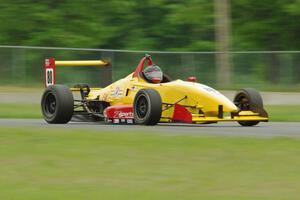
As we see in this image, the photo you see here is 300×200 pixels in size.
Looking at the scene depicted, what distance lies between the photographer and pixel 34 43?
4028cm

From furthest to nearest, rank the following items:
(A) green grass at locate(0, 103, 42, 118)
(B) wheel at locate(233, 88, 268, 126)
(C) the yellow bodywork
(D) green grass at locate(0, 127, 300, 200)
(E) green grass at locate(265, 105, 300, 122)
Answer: (A) green grass at locate(0, 103, 42, 118) < (E) green grass at locate(265, 105, 300, 122) < (B) wheel at locate(233, 88, 268, 126) < (C) the yellow bodywork < (D) green grass at locate(0, 127, 300, 200)

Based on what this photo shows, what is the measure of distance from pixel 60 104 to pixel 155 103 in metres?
2.39

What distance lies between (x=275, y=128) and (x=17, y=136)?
5.18 m

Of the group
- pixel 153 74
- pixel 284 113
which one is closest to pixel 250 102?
pixel 153 74

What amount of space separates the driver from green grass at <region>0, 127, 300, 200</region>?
366 centimetres

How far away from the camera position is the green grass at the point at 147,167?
8.66m

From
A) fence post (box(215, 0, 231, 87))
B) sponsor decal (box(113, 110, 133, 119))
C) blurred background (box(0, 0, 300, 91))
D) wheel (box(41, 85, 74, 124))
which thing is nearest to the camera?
sponsor decal (box(113, 110, 133, 119))

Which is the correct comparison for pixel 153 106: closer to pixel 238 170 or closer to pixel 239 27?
pixel 238 170

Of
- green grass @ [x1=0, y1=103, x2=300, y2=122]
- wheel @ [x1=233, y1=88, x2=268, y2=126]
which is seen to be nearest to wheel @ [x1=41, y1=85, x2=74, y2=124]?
wheel @ [x1=233, y1=88, x2=268, y2=126]

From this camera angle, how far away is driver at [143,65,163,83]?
17.4 metres

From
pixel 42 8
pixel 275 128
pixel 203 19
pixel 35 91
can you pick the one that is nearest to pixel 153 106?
pixel 275 128

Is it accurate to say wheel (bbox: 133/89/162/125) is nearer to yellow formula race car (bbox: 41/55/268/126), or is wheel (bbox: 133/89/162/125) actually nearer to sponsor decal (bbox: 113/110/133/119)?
yellow formula race car (bbox: 41/55/268/126)

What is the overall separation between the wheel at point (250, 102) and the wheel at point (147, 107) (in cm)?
188

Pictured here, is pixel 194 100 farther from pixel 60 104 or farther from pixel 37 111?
pixel 37 111
